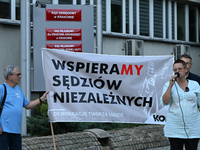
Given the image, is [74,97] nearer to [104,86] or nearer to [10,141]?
[104,86]

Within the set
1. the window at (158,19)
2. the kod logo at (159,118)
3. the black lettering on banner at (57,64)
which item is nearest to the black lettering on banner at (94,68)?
the black lettering on banner at (57,64)

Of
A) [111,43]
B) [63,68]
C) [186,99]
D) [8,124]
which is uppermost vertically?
[111,43]

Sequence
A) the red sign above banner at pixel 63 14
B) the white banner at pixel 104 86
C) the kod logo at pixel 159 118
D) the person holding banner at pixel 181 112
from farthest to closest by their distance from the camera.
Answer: the red sign above banner at pixel 63 14 → the kod logo at pixel 159 118 → the white banner at pixel 104 86 → the person holding banner at pixel 181 112

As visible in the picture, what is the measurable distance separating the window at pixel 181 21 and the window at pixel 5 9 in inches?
336

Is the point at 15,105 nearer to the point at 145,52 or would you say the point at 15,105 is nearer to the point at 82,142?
the point at 82,142

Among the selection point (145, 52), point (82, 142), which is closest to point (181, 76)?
point (82, 142)

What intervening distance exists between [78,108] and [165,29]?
11236 mm

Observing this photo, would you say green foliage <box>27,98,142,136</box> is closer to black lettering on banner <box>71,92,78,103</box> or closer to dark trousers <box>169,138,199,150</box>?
black lettering on banner <box>71,92,78,103</box>

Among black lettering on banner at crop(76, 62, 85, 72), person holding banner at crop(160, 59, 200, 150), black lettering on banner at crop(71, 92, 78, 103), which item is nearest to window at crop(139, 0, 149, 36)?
black lettering on banner at crop(76, 62, 85, 72)

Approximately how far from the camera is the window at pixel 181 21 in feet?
59.4

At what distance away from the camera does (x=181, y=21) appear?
60.0ft

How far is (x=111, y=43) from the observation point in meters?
Answer: 14.9

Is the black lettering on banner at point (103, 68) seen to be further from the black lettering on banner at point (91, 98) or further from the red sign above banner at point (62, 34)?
the red sign above banner at point (62, 34)

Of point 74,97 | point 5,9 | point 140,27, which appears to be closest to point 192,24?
point 140,27
